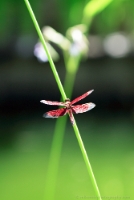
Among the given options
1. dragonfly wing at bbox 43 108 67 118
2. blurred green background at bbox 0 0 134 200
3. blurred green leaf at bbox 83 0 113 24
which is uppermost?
blurred green background at bbox 0 0 134 200

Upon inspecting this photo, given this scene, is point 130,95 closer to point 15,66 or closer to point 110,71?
point 110,71

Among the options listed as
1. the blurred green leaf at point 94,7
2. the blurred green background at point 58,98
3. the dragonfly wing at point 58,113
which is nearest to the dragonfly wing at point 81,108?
the dragonfly wing at point 58,113

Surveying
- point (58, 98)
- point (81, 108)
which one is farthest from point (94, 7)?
point (58, 98)

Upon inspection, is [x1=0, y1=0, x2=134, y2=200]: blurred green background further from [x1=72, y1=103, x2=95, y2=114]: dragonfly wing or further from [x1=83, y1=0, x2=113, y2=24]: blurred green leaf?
[x1=72, y1=103, x2=95, y2=114]: dragonfly wing

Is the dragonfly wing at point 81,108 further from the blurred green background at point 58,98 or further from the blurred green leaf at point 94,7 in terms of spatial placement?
the blurred green background at point 58,98

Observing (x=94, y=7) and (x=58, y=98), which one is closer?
(x=94, y=7)

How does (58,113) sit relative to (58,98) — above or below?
below

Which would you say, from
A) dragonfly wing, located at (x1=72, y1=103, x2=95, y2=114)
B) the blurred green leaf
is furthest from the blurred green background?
dragonfly wing, located at (x1=72, y1=103, x2=95, y2=114)

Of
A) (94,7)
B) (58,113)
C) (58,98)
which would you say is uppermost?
(58,98)

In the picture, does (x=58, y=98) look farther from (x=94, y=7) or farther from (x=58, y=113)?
(x=58, y=113)
